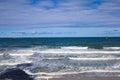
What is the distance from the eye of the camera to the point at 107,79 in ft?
47.1

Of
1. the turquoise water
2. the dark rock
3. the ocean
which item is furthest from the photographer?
the turquoise water

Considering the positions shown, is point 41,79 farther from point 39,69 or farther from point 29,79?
point 39,69

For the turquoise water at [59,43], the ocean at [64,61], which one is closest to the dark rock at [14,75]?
the ocean at [64,61]

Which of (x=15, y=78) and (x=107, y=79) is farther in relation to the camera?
(x=107, y=79)


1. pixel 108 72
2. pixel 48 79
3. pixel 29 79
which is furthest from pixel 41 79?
pixel 108 72

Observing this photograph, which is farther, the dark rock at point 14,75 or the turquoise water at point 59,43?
the turquoise water at point 59,43

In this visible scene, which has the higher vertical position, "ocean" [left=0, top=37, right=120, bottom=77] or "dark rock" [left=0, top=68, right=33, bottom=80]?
"dark rock" [left=0, top=68, right=33, bottom=80]

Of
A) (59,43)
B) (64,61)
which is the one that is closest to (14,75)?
(64,61)

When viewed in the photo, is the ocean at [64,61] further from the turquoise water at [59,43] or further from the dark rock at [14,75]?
the turquoise water at [59,43]

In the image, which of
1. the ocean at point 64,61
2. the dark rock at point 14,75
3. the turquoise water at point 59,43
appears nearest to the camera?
the dark rock at point 14,75

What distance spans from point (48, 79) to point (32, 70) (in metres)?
4.03

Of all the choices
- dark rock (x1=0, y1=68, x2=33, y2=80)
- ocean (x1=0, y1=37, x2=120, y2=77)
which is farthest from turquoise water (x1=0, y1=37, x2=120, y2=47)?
dark rock (x1=0, y1=68, x2=33, y2=80)

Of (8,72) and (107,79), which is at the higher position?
(8,72)

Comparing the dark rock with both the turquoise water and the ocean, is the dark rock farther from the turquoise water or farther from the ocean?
the turquoise water
